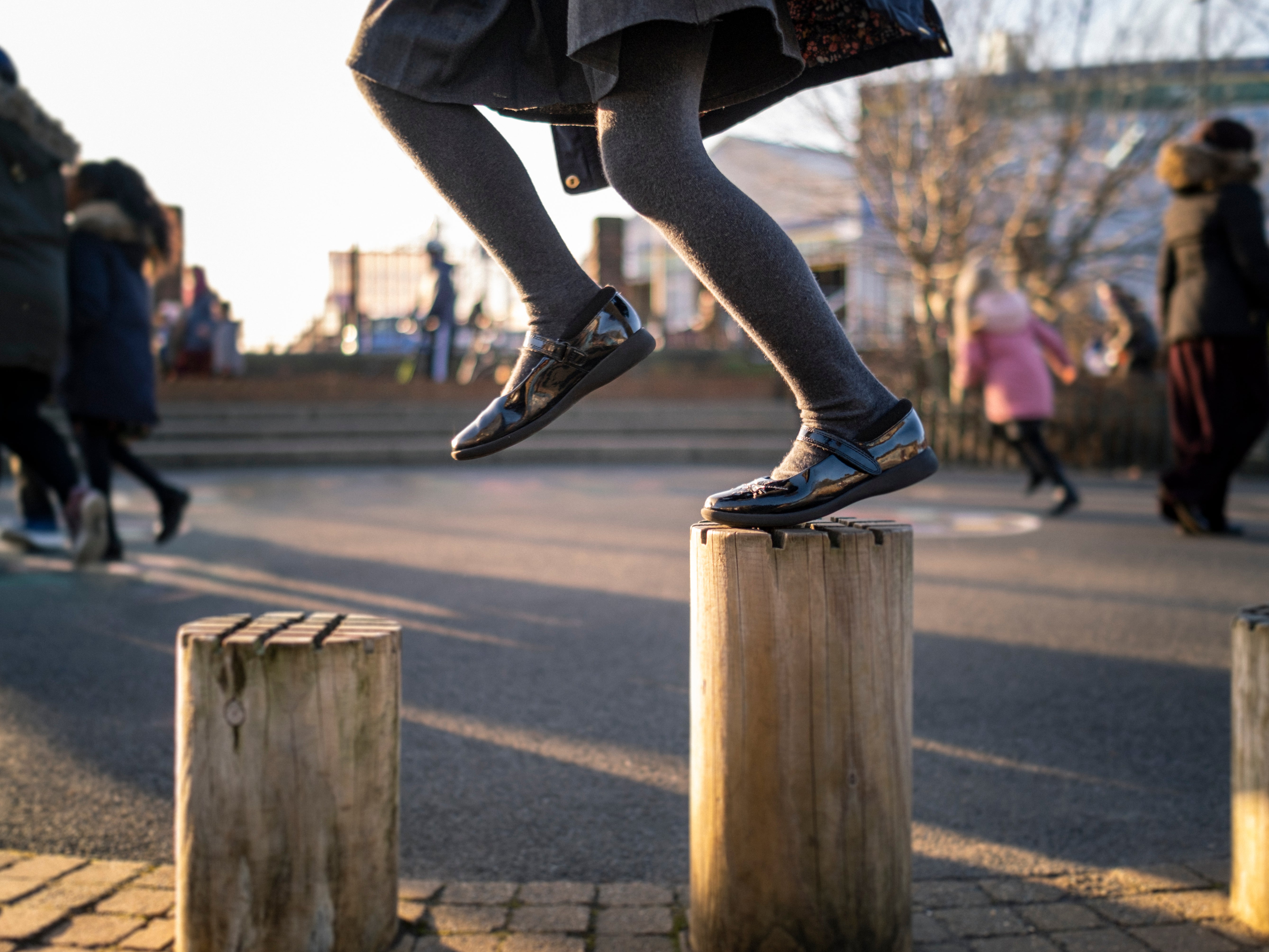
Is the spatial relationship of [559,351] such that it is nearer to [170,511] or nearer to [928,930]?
[928,930]

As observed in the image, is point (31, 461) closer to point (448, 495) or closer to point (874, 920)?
point (448, 495)

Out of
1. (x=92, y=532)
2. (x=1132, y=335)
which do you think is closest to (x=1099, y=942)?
(x=92, y=532)

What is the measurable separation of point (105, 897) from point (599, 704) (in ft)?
5.07

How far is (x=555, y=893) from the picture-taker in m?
2.00

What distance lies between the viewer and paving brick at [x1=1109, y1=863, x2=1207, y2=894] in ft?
6.63

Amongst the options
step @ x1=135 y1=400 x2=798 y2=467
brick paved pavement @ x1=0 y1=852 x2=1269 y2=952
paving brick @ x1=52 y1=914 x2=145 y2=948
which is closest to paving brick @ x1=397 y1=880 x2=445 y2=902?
brick paved pavement @ x1=0 y1=852 x2=1269 y2=952

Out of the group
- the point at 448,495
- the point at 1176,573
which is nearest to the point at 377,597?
the point at 1176,573

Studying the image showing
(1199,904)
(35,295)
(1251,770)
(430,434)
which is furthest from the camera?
(430,434)

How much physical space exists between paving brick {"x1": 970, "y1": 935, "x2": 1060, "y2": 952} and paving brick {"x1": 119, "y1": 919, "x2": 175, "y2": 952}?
0.96 metres

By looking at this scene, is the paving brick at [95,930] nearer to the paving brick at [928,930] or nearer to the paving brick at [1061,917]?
the paving brick at [928,930]

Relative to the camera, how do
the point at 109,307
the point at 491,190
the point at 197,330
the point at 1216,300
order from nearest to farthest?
1. the point at 491,190
2. the point at 109,307
3. the point at 1216,300
4. the point at 197,330

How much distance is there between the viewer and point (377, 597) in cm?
484

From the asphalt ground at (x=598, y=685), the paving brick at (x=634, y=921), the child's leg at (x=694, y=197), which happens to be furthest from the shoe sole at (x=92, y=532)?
the child's leg at (x=694, y=197)

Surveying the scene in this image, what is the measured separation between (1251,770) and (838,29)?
143 centimetres
